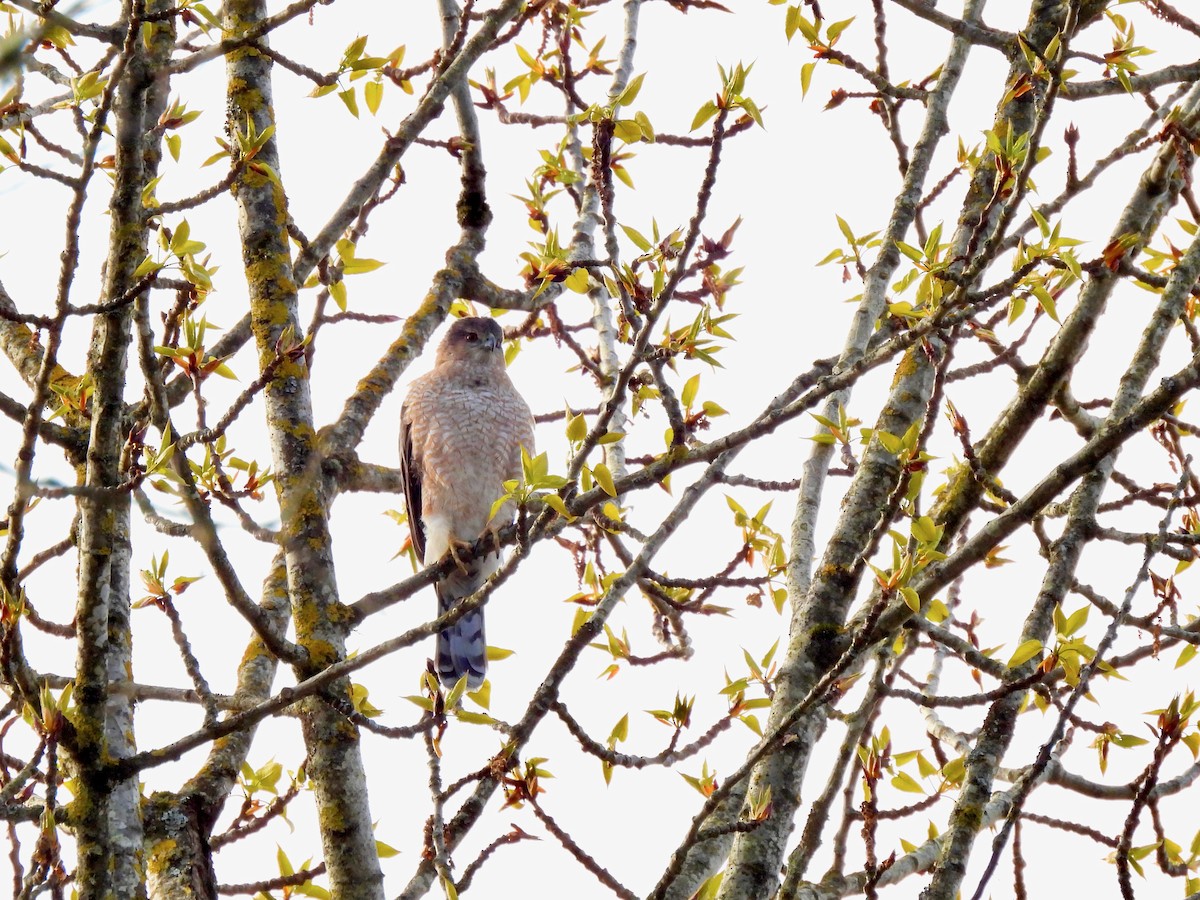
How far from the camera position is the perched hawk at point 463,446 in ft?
24.3

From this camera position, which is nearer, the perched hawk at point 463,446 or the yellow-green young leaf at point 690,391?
the yellow-green young leaf at point 690,391

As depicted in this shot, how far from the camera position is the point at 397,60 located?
476 cm

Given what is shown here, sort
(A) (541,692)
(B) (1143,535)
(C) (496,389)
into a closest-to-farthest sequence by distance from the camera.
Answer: (A) (541,692), (B) (1143,535), (C) (496,389)

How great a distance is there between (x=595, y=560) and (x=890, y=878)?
79.2 inches

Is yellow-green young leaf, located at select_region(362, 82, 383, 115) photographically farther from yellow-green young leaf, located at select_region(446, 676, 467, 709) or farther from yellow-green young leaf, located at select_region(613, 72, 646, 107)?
yellow-green young leaf, located at select_region(446, 676, 467, 709)

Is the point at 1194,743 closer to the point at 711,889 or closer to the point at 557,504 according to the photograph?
the point at 711,889

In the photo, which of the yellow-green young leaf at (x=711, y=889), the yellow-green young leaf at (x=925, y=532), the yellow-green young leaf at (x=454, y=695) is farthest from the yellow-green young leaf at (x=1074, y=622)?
the yellow-green young leaf at (x=454, y=695)

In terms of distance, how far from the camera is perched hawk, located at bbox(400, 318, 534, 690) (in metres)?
7.42

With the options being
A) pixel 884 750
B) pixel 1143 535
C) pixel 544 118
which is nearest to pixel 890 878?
pixel 884 750

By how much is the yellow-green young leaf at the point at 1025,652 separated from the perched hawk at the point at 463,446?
3.65 meters

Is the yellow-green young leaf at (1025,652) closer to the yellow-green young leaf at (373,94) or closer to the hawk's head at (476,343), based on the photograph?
the yellow-green young leaf at (373,94)

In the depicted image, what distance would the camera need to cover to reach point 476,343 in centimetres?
789

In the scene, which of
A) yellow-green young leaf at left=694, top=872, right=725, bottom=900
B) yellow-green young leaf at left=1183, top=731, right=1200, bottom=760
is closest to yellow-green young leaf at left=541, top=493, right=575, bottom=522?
yellow-green young leaf at left=694, top=872, right=725, bottom=900

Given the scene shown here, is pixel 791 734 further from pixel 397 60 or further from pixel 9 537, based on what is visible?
pixel 397 60
